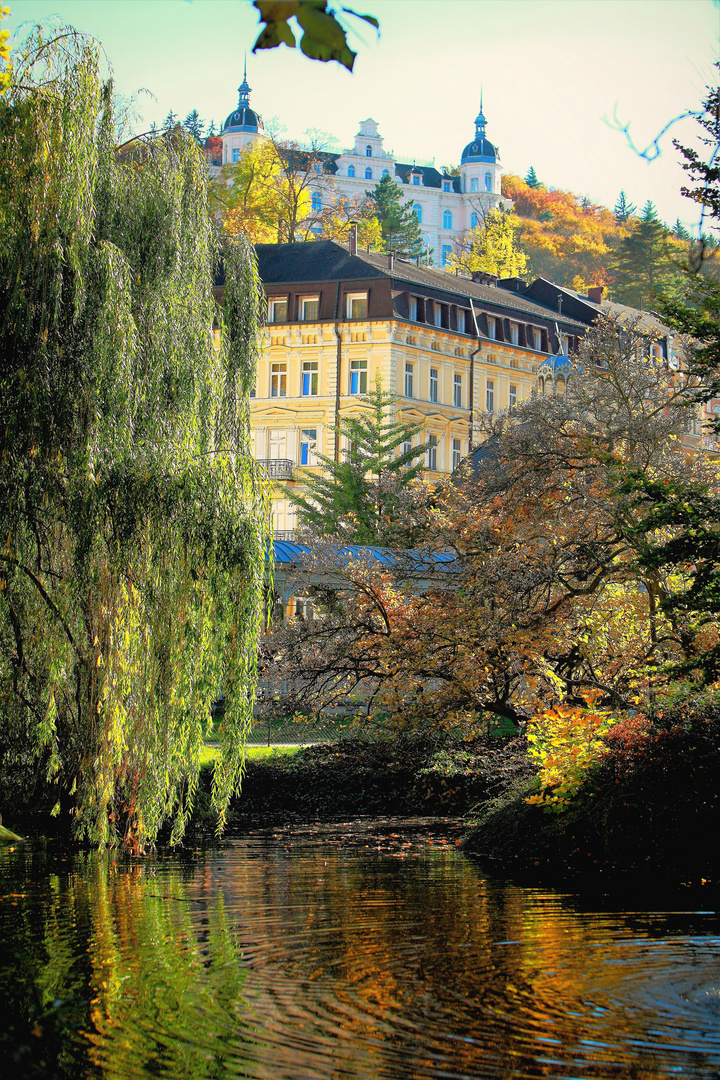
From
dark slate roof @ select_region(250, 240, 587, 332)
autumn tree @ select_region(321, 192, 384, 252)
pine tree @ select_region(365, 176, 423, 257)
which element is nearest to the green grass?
dark slate roof @ select_region(250, 240, 587, 332)

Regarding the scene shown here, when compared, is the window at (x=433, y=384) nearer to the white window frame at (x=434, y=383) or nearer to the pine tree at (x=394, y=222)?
the white window frame at (x=434, y=383)

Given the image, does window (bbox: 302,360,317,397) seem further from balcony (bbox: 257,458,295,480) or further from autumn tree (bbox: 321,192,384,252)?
autumn tree (bbox: 321,192,384,252)

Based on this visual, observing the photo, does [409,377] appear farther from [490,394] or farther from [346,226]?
[346,226]

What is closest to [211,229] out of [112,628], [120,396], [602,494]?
[120,396]

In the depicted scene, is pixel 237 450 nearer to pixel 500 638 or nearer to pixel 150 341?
pixel 150 341

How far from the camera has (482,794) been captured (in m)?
25.5

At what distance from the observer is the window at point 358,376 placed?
62969 mm

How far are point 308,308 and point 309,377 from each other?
3.69 m

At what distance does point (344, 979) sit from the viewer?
34.5 ft

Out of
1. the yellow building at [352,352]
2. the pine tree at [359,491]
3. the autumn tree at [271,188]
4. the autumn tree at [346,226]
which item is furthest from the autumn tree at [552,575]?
the autumn tree at [346,226]

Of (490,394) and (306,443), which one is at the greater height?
(490,394)

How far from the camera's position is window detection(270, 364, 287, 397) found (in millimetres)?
64188

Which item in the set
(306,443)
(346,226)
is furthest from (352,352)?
(346,226)

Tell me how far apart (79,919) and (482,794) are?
13.4 m
